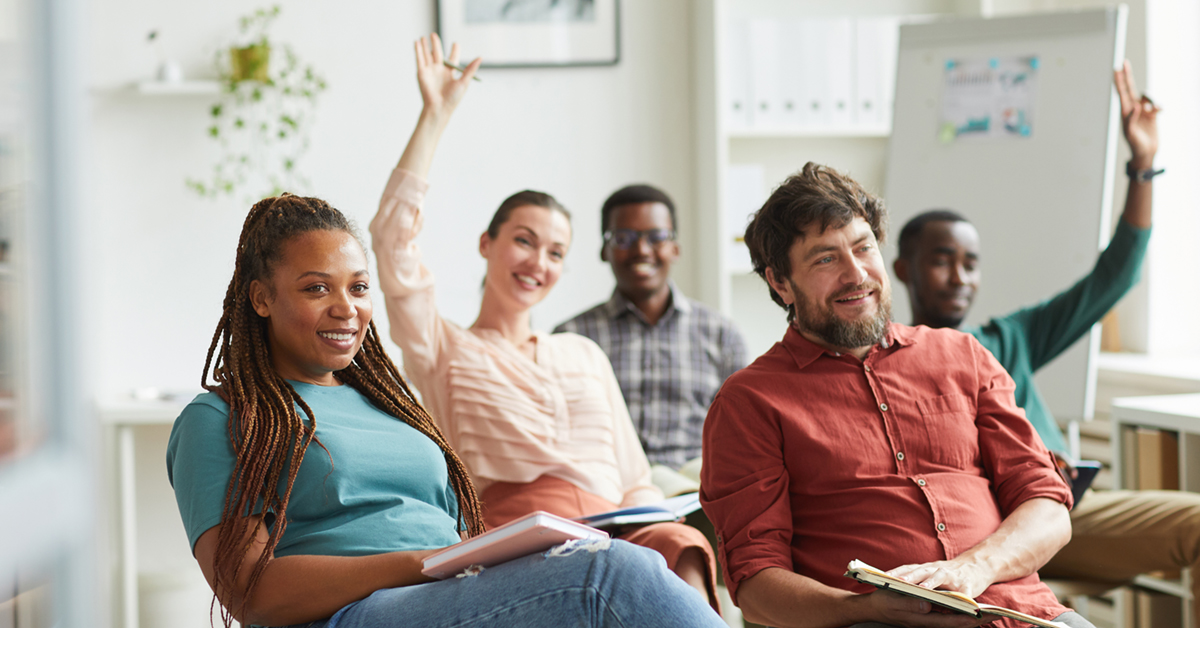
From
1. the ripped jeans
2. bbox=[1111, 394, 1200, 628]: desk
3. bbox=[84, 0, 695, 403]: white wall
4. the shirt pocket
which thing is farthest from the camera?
bbox=[84, 0, 695, 403]: white wall

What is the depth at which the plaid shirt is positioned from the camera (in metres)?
2.65

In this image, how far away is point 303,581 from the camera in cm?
122

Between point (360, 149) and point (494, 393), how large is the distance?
6.01 ft

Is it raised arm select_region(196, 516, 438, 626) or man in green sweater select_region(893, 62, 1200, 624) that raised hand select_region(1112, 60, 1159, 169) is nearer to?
man in green sweater select_region(893, 62, 1200, 624)

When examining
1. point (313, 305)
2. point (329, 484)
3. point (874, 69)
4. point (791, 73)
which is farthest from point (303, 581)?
point (874, 69)

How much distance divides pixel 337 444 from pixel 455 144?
240cm

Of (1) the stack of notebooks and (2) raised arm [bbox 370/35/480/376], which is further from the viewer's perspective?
(2) raised arm [bbox 370/35/480/376]

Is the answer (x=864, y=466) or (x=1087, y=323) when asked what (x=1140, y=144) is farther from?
(x=864, y=466)

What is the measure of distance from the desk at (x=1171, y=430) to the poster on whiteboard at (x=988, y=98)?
2.97 feet

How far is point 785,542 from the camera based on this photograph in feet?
4.74

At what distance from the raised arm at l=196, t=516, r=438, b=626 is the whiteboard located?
1.87 m

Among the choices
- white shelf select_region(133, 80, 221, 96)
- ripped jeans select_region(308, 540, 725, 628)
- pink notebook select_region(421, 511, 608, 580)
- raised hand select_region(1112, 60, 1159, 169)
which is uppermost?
white shelf select_region(133, 80, 221, 96)

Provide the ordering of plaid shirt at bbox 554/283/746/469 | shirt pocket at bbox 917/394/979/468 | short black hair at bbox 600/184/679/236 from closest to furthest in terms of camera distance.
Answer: shirt pocket at bbox 917/394/979/468 → plaid shirt at bbox 554/283/746/469 → short black hair at bbox 600/184/679/236

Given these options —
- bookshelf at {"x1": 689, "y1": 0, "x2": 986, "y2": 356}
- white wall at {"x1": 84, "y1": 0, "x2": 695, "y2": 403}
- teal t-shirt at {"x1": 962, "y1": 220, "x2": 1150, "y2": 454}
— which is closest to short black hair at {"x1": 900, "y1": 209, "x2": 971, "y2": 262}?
teal t-shirt at {"x1": 962, "y1": 220, "x2": 1150, "y2": 454}
